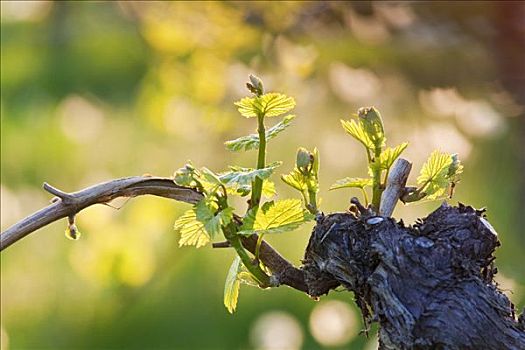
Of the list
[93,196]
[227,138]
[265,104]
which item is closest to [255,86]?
[265,104]

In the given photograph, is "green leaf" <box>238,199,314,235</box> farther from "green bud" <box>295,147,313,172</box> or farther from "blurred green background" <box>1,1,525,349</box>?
"blurred green background" <box>1,1,525,349</box>

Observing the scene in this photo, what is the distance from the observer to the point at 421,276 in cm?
44

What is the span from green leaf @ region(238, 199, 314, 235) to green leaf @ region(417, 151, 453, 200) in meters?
0.08

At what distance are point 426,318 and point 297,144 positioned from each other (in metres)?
1.56

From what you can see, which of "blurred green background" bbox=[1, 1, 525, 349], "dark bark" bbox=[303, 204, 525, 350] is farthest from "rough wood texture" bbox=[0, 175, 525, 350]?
"blurred green background" bbox=[1, 1, 525, 349]

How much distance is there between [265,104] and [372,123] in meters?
0.06

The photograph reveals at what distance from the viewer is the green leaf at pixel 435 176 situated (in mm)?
487

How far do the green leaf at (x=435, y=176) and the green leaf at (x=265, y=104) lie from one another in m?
0.09

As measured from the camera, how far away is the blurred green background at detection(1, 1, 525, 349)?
1.44 metres

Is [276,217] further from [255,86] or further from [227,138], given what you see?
[227,138]

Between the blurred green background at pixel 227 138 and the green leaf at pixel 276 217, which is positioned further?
the blurred green background at pixel 227 138

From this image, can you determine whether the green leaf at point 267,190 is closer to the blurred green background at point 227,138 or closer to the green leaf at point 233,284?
the green leaf at point 233,284

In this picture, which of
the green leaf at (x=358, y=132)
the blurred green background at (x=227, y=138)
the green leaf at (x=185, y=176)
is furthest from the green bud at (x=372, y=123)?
the blurred green background at (x=227, y=138)

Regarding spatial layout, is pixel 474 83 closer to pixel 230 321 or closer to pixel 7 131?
pixel 230 321
